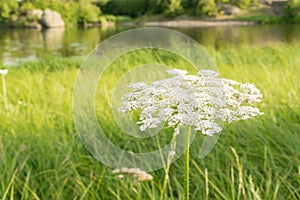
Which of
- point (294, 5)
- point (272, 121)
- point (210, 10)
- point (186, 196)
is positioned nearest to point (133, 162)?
point (272, 121)

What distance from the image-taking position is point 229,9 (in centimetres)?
2752

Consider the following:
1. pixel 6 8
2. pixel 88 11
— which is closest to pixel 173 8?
pixel 88 11

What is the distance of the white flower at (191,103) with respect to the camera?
0.38 meters

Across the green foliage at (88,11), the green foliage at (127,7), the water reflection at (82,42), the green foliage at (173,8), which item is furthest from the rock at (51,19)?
the green foliage at (173,8)

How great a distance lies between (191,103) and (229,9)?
2875 cm

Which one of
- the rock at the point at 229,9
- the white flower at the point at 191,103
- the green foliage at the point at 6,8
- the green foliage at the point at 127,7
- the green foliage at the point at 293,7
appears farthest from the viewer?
the rock at the point at 229,9

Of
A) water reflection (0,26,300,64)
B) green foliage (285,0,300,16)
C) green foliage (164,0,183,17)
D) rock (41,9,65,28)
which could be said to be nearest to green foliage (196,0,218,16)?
green foliage (164,0,183,17)

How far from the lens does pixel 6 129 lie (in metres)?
2.13

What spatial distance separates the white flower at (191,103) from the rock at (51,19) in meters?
30.4

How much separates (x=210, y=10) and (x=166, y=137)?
83.5 ft

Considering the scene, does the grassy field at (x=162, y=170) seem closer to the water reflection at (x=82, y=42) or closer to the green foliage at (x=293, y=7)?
the water reflection at (x=82, y=42)

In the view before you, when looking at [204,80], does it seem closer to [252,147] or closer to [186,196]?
[186,196]

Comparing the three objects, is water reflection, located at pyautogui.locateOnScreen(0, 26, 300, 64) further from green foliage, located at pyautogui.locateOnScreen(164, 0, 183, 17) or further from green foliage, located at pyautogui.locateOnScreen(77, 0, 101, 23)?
green foliage, located at pyautogui.locateOnScreen(77, 0, 101, 23)

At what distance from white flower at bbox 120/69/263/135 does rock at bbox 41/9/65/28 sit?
3042 centimetres
